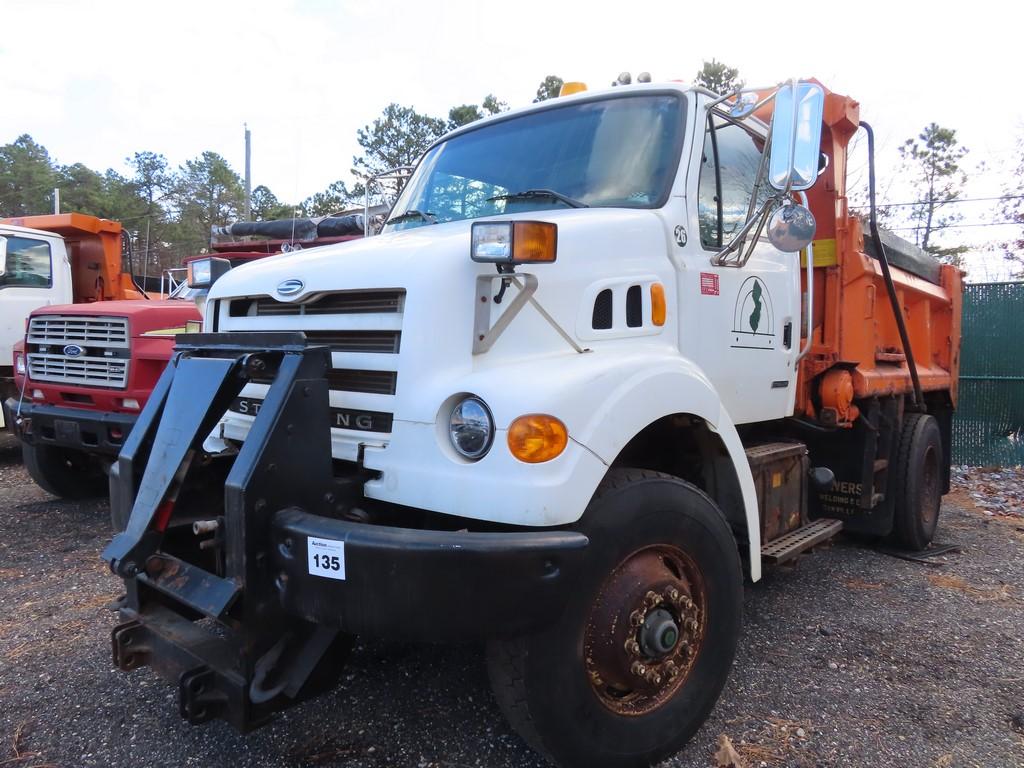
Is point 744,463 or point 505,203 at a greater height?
point 505,203

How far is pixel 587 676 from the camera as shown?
2283 mm

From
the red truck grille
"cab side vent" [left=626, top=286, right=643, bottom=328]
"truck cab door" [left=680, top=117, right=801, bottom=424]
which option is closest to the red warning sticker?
"truck cab door" [left=680, top=117, right=801, bottom=424]

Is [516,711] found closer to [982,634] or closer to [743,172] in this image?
[743,172]

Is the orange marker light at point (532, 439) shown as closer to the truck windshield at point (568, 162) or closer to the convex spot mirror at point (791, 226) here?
the truck windshield at point (568, 162)

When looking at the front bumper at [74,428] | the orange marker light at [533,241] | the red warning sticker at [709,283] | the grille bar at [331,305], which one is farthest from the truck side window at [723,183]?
the front bumper at [74,428]

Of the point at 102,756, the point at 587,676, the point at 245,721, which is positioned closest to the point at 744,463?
the point at 587,676

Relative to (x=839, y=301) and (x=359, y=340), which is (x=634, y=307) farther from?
(x=839, y=301)

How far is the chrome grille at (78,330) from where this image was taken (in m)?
5.51

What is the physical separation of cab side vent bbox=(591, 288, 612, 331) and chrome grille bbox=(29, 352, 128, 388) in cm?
420

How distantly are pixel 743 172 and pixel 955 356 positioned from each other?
4.18m

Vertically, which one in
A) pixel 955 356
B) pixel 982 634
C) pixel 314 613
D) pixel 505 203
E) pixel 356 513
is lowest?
pixel 982 634

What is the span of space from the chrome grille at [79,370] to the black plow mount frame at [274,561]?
10.6 ft

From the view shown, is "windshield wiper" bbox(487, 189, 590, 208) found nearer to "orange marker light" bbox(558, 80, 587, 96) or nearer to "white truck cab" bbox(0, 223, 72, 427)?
"orange marker light" bbox(558, 80, 587, 96)

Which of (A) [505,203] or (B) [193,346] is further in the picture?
(A) [505,203]
